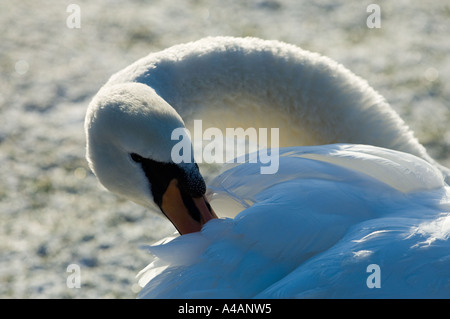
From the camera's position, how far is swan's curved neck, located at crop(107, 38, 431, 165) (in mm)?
2424

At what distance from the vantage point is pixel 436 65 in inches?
185

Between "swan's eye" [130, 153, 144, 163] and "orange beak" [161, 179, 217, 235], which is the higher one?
"swan's eye" [130, 153, 144, 163]

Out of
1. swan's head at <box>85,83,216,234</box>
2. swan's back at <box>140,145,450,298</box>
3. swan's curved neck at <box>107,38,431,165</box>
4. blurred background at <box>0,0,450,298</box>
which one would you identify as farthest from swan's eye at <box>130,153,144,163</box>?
blurred background at <box>0,0,450,298</box>

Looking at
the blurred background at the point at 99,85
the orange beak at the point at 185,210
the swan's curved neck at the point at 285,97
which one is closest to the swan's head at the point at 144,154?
the orange beak at the point at 185,210

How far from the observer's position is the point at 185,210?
6.50 feet

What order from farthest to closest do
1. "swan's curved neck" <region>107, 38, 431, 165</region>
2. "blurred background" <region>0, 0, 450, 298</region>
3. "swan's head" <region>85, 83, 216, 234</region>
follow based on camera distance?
1. "blurred background" <region>0, 0, 450, 298</region>
2. "swan's curved neck" <region>107, 38, 431, 165</region>
3. "swan's head" <region>85, 83, 216, 234</region>

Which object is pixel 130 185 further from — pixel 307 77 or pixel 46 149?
pixel 46 149

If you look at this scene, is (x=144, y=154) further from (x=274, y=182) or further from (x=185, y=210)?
(x=274, y=182)

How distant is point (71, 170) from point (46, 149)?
0.81 ft

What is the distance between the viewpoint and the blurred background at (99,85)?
3.45 m

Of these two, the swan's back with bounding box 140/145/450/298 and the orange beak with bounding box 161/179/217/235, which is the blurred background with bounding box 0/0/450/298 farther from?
the swan's back with bounding box 140/145/450/298

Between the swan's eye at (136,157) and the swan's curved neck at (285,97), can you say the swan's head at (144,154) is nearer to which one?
the swan's eye at (136,157)

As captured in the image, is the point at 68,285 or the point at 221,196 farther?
the point at 68,285

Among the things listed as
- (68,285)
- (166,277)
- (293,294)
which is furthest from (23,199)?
(293,294)
